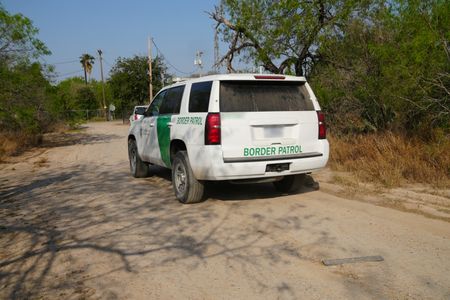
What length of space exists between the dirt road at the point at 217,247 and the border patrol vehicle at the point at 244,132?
58 centimetres

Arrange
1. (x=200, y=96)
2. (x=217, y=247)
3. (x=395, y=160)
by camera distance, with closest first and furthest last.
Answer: (x=217, y=247)
(x=200, y=96)
(x=395, y=160)

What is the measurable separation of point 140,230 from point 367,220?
2.89 meters

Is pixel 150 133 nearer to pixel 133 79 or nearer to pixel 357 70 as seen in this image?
pixel 357 70

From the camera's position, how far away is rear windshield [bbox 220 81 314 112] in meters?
5.96

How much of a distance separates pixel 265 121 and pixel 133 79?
1465 inches

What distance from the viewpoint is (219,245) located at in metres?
4.72

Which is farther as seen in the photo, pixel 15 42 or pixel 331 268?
pixel 15 42

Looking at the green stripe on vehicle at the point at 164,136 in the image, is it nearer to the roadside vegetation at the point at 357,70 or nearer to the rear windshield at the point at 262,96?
the rear windshield at the point at 262,96

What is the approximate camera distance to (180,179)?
676cm

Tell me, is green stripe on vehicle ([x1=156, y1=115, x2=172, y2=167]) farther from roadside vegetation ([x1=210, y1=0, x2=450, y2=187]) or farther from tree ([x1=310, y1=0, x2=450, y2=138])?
tree ([x1=310, y1=0, x2=450, y2=138])

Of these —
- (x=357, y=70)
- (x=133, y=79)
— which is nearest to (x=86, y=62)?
(x=133, y=79)

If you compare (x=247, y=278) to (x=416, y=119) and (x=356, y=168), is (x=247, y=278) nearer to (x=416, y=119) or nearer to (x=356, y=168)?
(x=356, y=168)

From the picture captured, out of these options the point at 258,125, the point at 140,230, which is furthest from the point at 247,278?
the point at 258,125

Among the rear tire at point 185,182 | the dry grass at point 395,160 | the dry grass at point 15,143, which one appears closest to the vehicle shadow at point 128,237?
the rear tire at point 185,182
